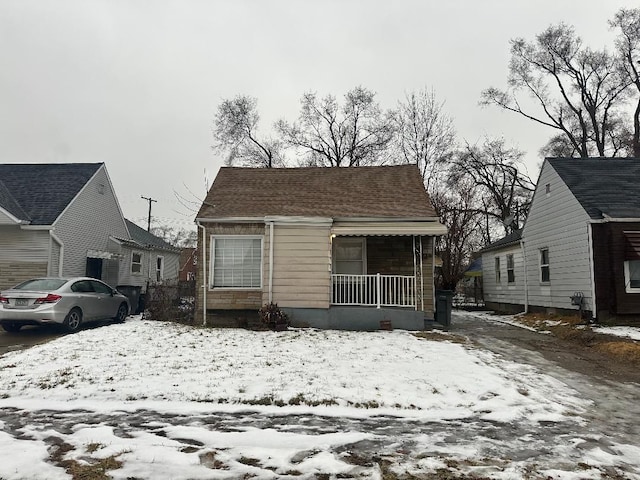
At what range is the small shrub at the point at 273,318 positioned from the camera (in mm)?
10422

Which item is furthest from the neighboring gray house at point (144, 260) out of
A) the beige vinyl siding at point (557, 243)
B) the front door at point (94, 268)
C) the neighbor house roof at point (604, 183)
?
the neighbor house roof at point (604, 183)

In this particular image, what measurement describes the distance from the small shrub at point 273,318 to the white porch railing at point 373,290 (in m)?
1.61

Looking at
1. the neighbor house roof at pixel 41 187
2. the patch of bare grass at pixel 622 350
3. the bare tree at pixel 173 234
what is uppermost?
the bare tree at pixel 173 234

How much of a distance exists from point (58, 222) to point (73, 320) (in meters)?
5.60

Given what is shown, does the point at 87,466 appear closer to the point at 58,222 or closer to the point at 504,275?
the point at 58,222

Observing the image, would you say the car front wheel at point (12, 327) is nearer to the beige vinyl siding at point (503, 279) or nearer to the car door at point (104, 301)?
the car door at point (104, 301)

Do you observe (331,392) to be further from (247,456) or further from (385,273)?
(385,273)

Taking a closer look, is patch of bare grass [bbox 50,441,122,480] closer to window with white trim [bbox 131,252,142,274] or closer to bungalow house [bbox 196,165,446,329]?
bungalow house [bbox 196,165,446,329]

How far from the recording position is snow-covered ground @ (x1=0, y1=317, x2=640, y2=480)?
131 inches

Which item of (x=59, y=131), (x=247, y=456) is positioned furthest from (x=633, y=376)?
(x=59, y=131)

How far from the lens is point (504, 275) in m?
18.8

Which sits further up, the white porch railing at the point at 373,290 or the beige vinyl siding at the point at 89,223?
the beige vinyl siding at the point at 89,223

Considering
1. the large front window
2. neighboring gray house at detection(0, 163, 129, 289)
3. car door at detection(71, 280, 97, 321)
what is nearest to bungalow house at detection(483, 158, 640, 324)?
the large front window

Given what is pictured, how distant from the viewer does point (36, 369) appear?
633 cm
